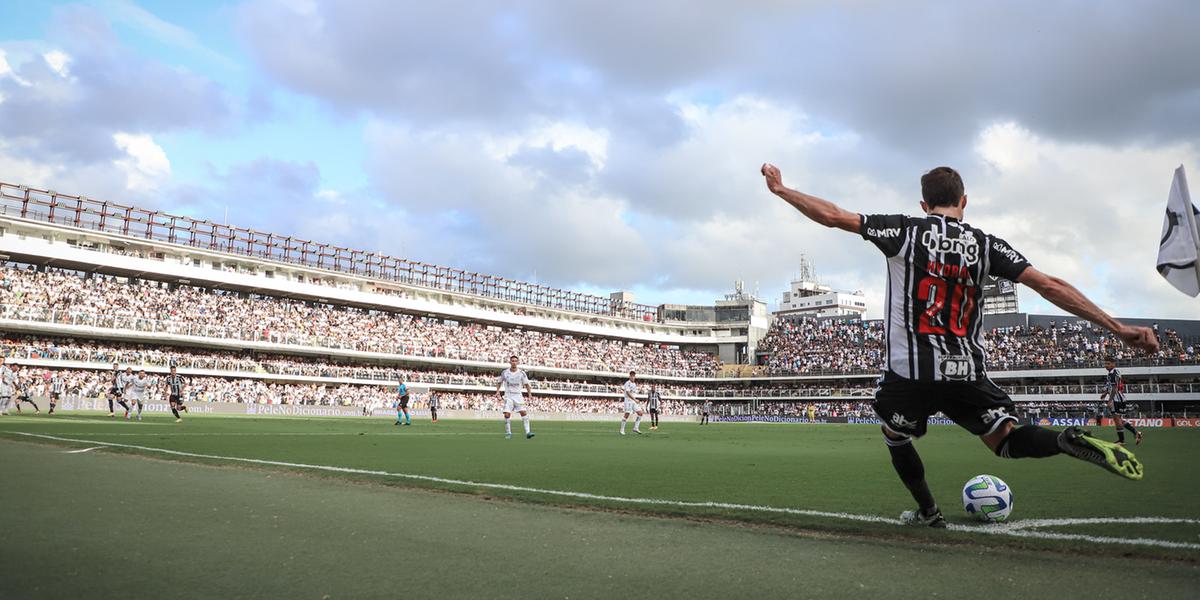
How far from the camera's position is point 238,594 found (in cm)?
347

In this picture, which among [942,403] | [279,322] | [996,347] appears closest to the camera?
[942,403]

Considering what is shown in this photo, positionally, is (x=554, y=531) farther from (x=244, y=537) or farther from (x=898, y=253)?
(x=898, y=253)

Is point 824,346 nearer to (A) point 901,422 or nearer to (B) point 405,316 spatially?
(B) point 405,316

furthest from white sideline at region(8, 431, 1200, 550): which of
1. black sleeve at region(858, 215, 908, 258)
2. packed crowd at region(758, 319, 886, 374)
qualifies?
packed crowd at region(758, 319, 886, 374)

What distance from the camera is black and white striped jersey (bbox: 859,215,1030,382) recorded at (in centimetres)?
514

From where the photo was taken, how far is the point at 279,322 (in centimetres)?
5828

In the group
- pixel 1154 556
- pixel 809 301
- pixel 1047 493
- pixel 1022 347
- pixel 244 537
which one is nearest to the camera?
pixel 1154 556

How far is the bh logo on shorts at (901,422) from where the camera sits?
5.35 metres

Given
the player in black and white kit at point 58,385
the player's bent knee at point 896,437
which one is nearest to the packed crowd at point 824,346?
the player in black and white kit at point 58,385

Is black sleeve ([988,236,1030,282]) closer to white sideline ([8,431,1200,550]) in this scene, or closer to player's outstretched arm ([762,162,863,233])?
player's outstretched arm ([762,162,863,233])

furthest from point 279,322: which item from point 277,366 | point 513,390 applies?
point 513,390

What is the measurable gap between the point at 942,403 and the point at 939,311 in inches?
25.0

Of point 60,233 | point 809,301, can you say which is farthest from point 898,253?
point 809,301

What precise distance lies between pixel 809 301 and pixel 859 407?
58024 mm
